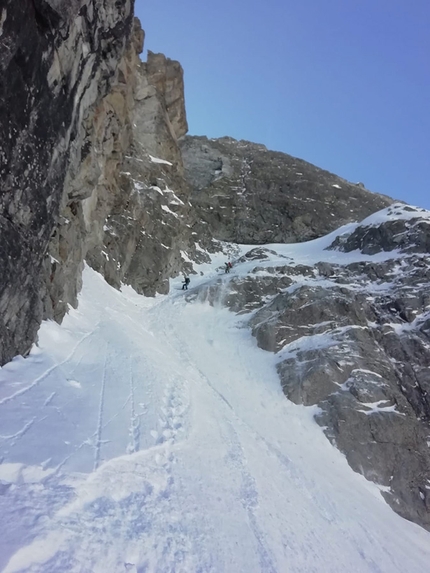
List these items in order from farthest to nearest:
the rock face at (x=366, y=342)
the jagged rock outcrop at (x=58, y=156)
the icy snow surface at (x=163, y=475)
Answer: the rock face at (x=366, y=342), the jagged rock outcrop at (x=58, y=156), the icy snow surface at (x=163, y=475)

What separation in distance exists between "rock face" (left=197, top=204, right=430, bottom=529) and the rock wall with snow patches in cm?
8

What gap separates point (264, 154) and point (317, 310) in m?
60.5

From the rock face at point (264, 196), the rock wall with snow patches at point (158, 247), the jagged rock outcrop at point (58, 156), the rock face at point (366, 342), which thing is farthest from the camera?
the rock face at point (264, 196)

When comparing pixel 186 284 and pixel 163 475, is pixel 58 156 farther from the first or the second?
pixel 186 284

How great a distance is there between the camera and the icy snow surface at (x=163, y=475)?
602cm

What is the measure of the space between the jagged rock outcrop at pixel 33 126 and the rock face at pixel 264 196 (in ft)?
121

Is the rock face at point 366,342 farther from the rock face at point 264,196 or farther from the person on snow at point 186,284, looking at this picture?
the rock face at point 264,196

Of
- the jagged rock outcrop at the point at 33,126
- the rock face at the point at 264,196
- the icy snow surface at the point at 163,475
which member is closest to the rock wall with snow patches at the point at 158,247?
the jagged rock outcrop at the point at 33,126

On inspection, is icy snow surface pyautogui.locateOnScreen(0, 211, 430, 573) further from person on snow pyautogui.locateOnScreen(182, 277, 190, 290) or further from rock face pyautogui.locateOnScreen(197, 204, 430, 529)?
person on snow pyautogui.locateOnScreen(182, 277, 190, 290)

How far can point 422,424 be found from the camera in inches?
781

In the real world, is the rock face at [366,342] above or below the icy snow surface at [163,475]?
above

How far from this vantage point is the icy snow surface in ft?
19.8

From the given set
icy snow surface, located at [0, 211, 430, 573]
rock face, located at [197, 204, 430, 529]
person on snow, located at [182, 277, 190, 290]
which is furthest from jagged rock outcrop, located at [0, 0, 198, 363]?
rock face, located at [197, 204, 430, 529]

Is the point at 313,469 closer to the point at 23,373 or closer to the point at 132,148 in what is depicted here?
the point at 23,373
